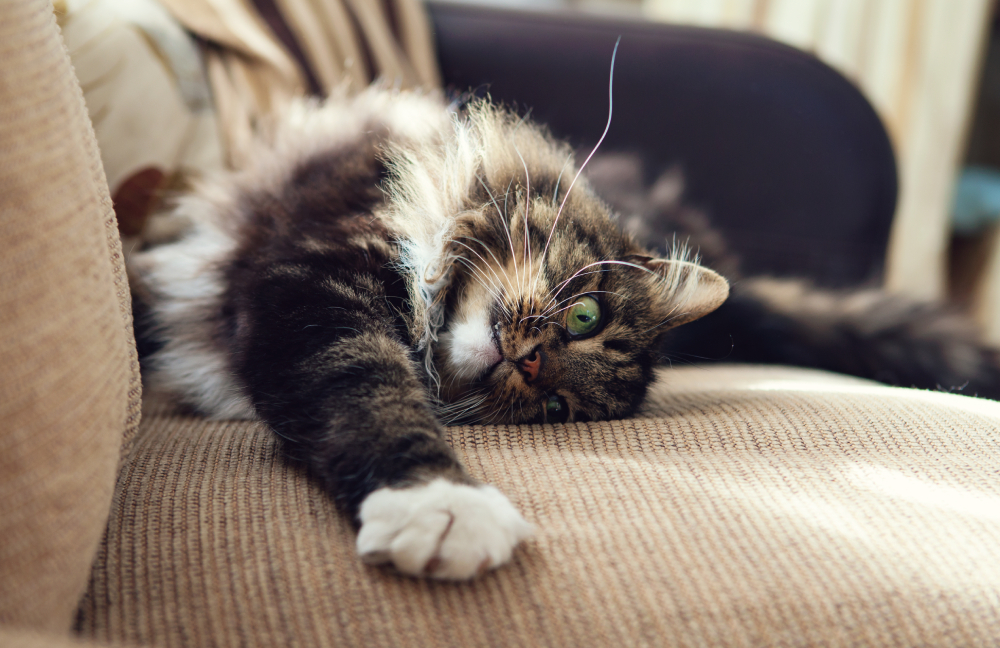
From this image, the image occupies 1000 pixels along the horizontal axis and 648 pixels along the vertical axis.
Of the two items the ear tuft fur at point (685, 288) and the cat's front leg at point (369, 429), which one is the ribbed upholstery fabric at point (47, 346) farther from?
the ear tuft fur at point (685, 288)

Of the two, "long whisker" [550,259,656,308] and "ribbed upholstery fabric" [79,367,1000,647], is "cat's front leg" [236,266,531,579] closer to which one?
"ribbed upholstery fabric" [79,367,1000,647]

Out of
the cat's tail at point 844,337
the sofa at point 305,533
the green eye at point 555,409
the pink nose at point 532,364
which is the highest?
the sofa at point 305,533

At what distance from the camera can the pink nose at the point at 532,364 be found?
1014 mm

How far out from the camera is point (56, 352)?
0.55 m

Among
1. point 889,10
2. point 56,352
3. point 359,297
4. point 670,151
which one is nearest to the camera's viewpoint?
point 56,352

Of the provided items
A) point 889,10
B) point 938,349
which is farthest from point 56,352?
point 889,10

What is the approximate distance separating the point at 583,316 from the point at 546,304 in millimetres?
77

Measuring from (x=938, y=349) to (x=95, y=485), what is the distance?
63.3 inches

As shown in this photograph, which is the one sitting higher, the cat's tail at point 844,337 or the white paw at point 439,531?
the white paw at point 439,531

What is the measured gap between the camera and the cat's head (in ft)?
3.34

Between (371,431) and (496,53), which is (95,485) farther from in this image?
(496,53)

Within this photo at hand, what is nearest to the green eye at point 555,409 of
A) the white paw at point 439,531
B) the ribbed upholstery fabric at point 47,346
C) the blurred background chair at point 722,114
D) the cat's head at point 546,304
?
the cat's head at point 546,304

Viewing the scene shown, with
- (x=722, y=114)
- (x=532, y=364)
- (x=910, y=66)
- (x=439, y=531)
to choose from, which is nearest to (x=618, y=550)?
(x=439, y=531)

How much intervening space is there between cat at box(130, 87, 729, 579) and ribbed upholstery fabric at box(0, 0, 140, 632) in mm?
242
